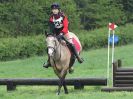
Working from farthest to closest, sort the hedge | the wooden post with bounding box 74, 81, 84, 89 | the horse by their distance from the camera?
the hedge → the wooden post with bounding box 74, 81, 84, 89 → the horse

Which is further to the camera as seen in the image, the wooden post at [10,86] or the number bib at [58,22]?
the wooden post at [10,86]

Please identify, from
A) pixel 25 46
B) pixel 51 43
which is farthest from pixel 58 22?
pixel 25 46

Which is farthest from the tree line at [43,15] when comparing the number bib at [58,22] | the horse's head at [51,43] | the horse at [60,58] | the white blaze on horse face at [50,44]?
the white blaze on horse face at [50,44]

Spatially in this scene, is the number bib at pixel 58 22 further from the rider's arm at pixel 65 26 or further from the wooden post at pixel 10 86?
the wooden post at pixel 10 86

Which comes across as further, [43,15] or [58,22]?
[43,15]

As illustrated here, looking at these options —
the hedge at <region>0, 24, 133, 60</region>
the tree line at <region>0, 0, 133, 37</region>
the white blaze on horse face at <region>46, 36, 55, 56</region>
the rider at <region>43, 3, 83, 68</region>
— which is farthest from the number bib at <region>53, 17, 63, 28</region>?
the tree line at <region>0, 0, 133, 37</region>

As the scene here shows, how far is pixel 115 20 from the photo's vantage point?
2432 inches

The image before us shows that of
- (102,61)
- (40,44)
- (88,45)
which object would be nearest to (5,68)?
(102,61)

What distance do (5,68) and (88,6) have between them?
2844cm

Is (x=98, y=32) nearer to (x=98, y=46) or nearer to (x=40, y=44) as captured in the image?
(x=98, y=46)

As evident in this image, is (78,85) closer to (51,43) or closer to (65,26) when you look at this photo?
(65,26)

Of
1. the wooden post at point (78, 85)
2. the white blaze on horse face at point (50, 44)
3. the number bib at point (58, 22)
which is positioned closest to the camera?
the white blaze on horse face at point (50, 44)

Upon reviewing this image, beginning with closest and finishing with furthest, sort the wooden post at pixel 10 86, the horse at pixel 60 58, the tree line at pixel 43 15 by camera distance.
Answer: the horse at pixel 60 58 < the wooden post at pixel 10 86 < the tree line at pixel 43 15

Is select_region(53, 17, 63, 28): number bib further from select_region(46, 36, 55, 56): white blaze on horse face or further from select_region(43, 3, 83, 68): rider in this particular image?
select_region(46, 36, 55, 56): white blaze on horse face
